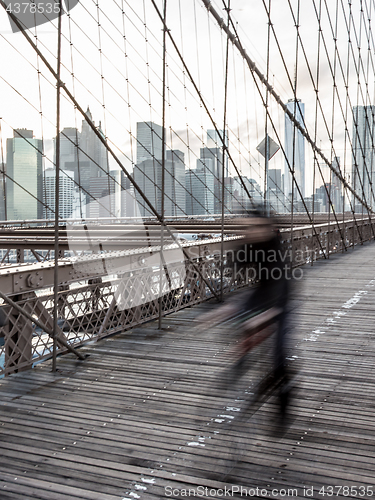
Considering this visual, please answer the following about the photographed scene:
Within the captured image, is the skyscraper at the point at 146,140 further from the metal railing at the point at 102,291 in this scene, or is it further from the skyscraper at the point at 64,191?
the metal railing at the point at 102,291

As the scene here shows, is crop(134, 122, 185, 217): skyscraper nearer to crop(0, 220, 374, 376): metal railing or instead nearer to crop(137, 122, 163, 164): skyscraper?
crop(137, 122, 163, 164): skyscraper

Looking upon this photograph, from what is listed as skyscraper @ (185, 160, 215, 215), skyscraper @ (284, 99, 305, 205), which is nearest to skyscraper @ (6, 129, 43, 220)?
skyscraper @ (185, 160, 215, 215)

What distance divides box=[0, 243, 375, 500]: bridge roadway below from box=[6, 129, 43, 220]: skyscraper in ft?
31.4

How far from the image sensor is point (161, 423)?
3133 mm

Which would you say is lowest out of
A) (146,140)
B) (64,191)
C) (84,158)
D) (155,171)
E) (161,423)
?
(161,423)

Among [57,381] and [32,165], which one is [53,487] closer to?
[57,381]

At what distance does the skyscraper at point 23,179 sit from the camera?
45.5 ft

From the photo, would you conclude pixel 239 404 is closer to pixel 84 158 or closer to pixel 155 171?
pixel 84 158

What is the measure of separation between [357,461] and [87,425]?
1404 mm

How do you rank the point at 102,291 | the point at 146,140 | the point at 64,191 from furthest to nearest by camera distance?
the point at 146,140 → the point at 64,191 → the point at 102,291

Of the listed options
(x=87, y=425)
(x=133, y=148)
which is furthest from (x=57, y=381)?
(x=133, y=148)

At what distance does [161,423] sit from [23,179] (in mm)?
11745

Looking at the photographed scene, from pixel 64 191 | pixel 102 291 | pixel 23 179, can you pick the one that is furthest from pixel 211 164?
pixel 102 291

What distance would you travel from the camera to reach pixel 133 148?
1748cm
